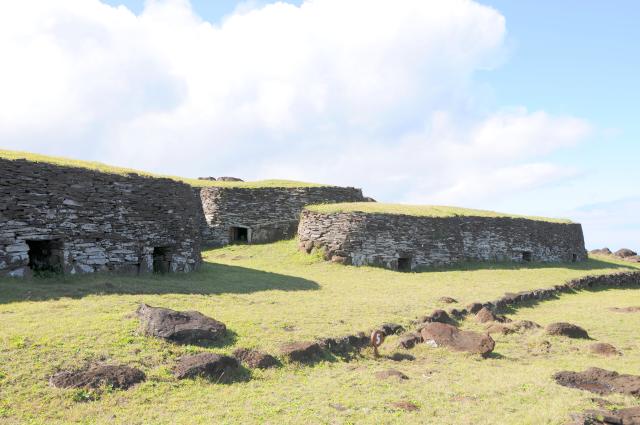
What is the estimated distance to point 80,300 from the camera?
11797 millimetres

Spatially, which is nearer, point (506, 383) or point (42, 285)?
point (506, 383)

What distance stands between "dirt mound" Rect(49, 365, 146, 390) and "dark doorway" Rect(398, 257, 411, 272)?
17312mm

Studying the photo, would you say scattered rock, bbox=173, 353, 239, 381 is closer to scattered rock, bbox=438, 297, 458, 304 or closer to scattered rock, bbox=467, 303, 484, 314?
scattered rock, bbox=467, 303, 484, 314

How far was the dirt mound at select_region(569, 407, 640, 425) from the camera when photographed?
714 centimetres

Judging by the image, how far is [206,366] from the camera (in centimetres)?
853

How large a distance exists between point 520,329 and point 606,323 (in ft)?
12.9

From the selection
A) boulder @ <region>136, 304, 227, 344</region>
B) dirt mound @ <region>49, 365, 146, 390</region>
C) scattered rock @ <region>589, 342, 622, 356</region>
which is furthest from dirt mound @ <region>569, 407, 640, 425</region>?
dirt mound @ <region>49, 365, 146, 390</region>

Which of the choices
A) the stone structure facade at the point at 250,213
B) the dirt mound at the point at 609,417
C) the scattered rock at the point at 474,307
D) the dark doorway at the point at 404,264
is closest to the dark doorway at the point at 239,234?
the stone structure facade at the point at 250,213

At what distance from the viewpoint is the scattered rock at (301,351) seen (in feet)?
31.7

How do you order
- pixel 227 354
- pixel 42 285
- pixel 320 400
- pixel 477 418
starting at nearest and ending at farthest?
1. pixel 477 418
2. pixel 320 400
3. pixel 227 354
4. pixel 42 285

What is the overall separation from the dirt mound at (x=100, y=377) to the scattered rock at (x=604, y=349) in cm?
1035

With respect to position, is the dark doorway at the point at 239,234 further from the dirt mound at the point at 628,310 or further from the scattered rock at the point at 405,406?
the scattered rock at the point at 405,406

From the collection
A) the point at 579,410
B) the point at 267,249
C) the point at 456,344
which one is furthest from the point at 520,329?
the point at 267,249

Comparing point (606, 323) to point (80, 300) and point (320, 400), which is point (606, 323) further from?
point (80, 300)
